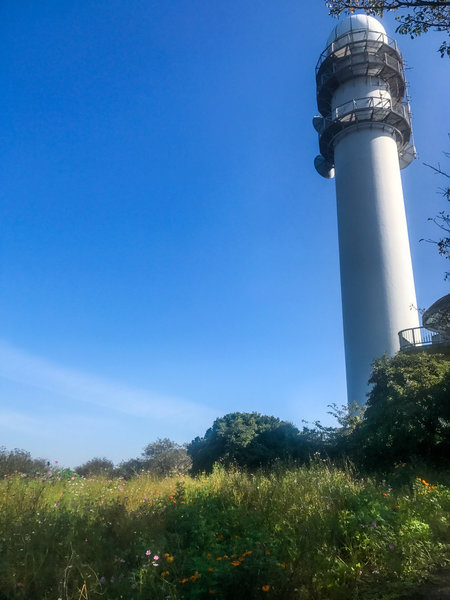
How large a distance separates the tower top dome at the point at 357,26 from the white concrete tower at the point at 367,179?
0.07 meters

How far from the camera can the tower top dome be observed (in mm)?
27695

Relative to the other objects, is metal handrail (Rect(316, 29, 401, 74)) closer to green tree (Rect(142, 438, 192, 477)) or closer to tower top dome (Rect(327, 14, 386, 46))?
tower top dome (Rect(327, 14, 386, 46))

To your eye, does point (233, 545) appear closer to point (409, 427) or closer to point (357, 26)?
point (409, 427)

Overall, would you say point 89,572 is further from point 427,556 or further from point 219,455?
point 219,455

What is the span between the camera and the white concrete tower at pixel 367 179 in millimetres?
21812

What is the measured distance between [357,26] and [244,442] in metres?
27.1

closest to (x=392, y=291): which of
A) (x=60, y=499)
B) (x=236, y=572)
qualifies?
(x=60, y=499)

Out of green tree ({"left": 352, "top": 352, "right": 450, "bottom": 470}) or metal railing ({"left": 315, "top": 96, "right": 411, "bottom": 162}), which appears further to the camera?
metal railing ({"left": 315, "top": 96, "right": 411, "bottom": 162})

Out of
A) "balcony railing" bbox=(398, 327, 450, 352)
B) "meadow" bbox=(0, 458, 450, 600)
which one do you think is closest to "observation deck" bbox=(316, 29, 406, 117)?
"balcony railing" bbox=(398, 327, 450, 352)

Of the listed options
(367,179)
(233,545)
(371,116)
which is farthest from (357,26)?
(233,545)

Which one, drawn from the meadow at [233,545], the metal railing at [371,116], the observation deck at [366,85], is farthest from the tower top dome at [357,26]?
the meadow at [233,545]

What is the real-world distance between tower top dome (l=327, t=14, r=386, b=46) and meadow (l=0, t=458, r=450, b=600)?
29.9m

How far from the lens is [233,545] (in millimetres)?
4883

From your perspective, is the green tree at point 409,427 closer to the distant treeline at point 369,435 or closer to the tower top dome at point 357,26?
the distant treeline at point 369,435
